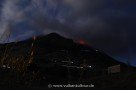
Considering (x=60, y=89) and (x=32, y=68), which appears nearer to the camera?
(x=60, y=89)

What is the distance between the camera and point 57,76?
81.6 meters

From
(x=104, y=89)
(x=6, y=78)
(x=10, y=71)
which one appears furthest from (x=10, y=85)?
(x=104, y=89)

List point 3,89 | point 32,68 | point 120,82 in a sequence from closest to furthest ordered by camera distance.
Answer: point 3,89 < point 120,82 < point 32,68

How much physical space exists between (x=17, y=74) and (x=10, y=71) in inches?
24.9

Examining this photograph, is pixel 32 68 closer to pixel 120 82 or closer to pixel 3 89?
pixel 120 82

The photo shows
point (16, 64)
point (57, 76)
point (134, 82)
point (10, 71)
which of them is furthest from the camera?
point (57, 76)

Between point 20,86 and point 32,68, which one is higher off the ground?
point 32,68

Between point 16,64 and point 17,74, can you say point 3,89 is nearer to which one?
point 17,74

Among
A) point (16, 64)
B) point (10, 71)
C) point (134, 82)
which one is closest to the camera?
point (10, 71)

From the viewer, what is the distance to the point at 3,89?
19.0m

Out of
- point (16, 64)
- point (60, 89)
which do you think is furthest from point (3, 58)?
point (60, 89)

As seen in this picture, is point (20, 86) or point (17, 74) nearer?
point (20, 86)

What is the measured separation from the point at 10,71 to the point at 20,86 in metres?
3.27

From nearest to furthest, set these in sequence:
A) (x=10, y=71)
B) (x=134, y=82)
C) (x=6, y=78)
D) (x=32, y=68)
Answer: (x=6, y=78)
(x=10, y=71)
(x=134, y=82)
(x=32, y=68)
